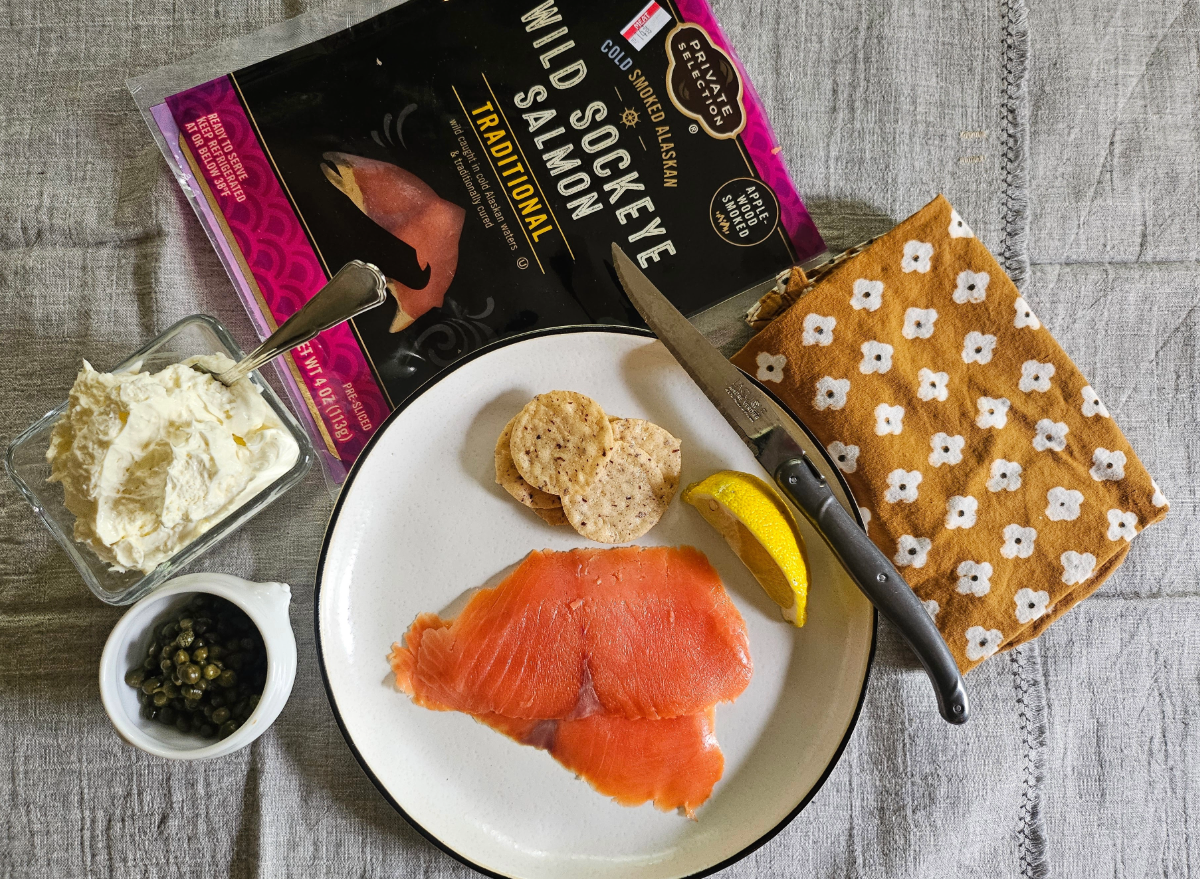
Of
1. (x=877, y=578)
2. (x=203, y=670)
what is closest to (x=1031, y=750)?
(x=877, y=578)

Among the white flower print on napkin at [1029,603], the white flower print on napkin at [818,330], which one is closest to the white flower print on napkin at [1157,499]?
the white flower print on napkin at [1029,603]

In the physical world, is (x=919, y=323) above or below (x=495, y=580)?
above

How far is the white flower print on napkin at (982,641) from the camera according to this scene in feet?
3.89

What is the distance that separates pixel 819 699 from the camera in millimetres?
1208

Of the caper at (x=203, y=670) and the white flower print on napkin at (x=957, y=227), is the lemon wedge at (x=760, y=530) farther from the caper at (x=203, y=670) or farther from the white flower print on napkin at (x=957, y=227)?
the caper at (x=203, y=670)

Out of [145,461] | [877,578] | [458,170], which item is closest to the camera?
[145,461]

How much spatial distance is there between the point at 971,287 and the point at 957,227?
A: 3.8 inches

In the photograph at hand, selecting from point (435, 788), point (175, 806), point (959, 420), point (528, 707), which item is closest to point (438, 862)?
point (435, 788)

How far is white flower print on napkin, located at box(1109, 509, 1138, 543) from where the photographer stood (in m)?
1.18

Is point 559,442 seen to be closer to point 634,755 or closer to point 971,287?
point 634,755

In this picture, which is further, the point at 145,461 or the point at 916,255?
the point at 916,255

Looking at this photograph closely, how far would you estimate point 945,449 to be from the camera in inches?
46.8

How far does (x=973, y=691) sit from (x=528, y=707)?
747 millimetres

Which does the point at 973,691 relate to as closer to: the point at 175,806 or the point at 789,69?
the point at 789,69
